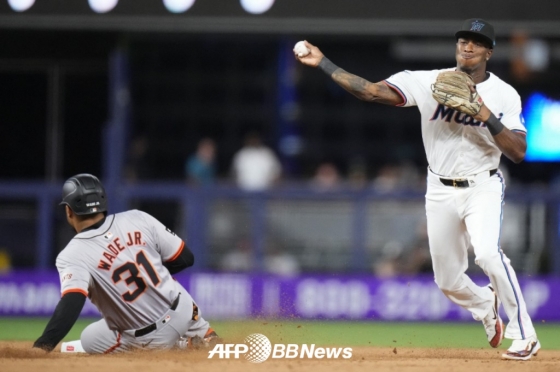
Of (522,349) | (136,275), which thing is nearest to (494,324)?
(522,349)

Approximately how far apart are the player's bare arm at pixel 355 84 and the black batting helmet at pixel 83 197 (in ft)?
4.74

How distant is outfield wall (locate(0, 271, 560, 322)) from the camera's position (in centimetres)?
1027

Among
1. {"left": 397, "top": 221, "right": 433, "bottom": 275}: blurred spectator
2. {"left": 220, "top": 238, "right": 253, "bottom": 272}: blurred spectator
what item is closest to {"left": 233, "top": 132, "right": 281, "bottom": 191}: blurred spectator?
{"left": 220, "top": 238, "right": 253, "bottom": 272}: blurred spectator

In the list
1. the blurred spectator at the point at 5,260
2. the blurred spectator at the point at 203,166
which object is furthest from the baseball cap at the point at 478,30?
the blurred spectator at the point at 5,260

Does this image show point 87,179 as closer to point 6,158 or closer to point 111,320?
point 111,320

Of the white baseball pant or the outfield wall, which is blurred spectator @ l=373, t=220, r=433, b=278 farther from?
the white baseball pant

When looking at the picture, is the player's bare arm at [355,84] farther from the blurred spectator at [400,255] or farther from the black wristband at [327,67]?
the blurred spectator at [400,255]

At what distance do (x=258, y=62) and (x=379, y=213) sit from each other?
15.3ft

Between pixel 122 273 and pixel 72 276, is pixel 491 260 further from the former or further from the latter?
pixel 72 276

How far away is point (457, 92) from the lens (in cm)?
532

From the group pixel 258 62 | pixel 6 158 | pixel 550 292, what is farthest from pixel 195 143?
pixel 550 292

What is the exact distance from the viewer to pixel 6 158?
11.5 meters

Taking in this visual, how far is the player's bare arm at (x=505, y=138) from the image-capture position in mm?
5324

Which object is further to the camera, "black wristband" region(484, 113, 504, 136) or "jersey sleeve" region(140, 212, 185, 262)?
"jersey sleeve" region(140, 212, 185, 262)
